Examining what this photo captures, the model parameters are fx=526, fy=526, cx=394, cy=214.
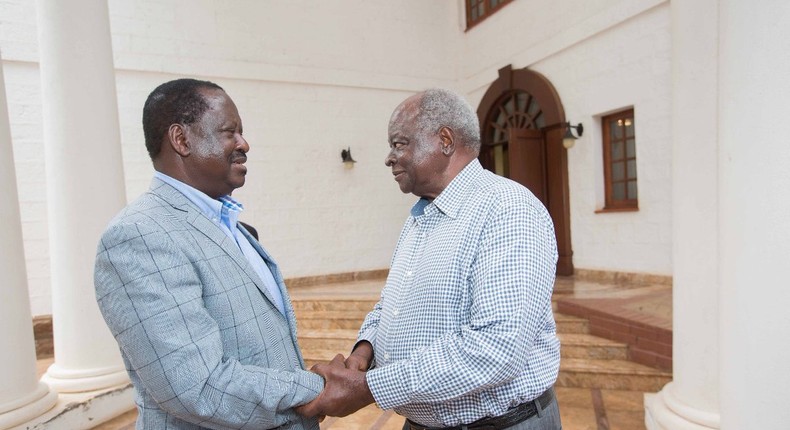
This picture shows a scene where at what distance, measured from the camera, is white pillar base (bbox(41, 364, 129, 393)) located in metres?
3.88

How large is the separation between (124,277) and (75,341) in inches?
135

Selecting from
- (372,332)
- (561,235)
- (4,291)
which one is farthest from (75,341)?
(561,235)

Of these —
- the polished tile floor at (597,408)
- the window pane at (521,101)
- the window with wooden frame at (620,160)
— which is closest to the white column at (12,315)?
the polished tile floor at (597,408)

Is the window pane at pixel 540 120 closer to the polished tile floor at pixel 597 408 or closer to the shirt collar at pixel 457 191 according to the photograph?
the polished tile floor at pixel 597 408

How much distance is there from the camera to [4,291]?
10.3 feet

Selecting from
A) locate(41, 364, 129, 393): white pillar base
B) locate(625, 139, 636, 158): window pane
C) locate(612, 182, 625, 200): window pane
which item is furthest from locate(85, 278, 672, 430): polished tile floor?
locate(625, 139, 636, 158): window pane

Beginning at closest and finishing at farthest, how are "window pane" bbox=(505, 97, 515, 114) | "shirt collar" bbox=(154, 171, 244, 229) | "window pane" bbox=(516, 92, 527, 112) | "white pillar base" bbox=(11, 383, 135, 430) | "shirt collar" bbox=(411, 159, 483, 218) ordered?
"shirt collar" bbox=(154, 171, 244, 229), "shirt collar" bbox=(411, 159, 483, 218), "white pillar base" bbox=(11, 383, 135, 430), "window pane" bbox=(516, 92, 527, 112), "window pane" bbox=(505, 97, 515, 114)

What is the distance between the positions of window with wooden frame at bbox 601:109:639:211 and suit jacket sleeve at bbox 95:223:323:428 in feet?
19.1

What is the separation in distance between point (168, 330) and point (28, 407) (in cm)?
288

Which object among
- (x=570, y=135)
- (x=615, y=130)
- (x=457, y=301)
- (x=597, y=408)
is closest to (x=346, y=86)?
(x=570, y=135)

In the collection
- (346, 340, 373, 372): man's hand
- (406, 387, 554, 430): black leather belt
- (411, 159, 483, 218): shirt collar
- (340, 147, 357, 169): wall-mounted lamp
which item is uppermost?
(340, 147, 357, 169): wall-mounted lamp

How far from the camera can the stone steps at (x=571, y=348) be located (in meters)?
4.09

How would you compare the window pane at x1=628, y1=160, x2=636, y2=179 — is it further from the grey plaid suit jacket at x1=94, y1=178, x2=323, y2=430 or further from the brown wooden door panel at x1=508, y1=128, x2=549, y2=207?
the grey plaid suit jacket at x1=94, y1=178, x2=323, y2=430

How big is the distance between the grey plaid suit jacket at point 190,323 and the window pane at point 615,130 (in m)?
5.97
